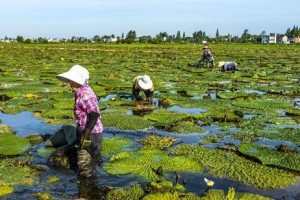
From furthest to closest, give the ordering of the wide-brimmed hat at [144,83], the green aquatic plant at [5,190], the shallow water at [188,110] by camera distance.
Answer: the wide-brimmed hat at [144,83] → the shallow water at [188,110] → the green aquatic plant at [5,190]

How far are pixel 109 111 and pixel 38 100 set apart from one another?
219 cm

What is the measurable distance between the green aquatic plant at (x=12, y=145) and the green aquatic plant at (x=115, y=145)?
118 cm

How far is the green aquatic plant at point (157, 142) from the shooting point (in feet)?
19.0

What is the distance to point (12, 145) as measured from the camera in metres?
5.53

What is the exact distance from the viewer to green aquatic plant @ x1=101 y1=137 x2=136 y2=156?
17.8 feet

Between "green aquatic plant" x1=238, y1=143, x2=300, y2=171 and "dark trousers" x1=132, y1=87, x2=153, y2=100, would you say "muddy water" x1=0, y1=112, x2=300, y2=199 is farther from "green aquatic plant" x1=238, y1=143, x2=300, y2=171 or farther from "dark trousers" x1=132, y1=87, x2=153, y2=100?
"dark trousers" x1=132, y1=87, x2=153, y2=100

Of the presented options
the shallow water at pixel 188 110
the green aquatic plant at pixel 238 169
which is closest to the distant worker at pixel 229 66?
the shallow water at pixel 188 110


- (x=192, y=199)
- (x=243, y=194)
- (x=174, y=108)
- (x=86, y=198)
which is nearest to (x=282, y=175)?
(x=243, y=194)

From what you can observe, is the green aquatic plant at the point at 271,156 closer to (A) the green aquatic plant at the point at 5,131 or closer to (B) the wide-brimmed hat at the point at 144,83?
(B) the wide-brimmed hat at the point at 144,83

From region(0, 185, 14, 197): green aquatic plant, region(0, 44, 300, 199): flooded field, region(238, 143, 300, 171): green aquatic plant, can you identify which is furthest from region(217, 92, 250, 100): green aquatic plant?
region(0, 185, 14, 197): green aquatic plant

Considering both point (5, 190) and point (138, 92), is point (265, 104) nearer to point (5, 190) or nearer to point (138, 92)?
point (138, 92)

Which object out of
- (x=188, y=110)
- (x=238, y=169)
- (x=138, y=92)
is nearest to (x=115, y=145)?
(x=238, y=169)

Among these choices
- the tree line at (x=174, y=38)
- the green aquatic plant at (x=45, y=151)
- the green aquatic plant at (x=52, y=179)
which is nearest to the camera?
the green aquatic plant at (x=52, y=179)

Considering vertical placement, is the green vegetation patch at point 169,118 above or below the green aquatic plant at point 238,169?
above
